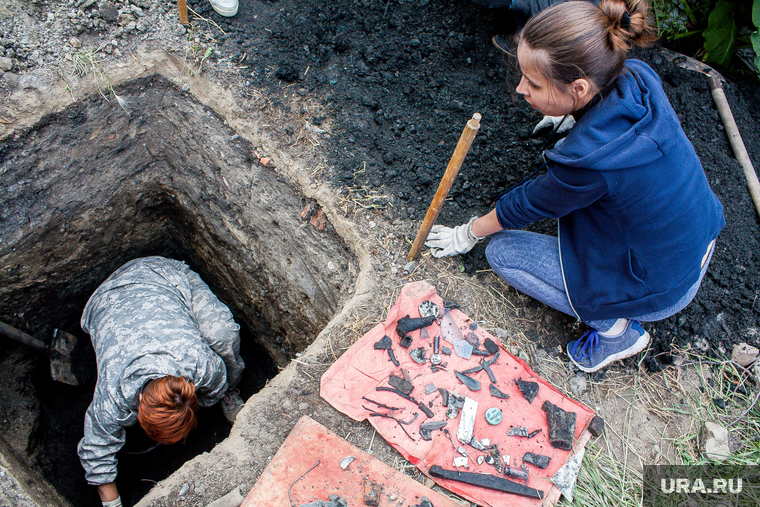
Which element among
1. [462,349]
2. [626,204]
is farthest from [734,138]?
[462,349]

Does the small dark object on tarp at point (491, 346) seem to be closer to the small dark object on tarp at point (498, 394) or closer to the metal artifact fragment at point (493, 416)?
the small dark object on tarp at point (498, 394)

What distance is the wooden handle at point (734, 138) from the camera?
9.40 feet

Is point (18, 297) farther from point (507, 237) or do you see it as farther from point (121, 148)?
point (507, 237)

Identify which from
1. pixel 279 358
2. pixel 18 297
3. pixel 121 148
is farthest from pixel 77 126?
pixel 279 358

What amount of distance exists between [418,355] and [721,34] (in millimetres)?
3272

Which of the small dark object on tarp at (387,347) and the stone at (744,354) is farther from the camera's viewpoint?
the stone at (744,354)

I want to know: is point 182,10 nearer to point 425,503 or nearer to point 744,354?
point 425,503

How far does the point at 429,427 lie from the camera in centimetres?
209

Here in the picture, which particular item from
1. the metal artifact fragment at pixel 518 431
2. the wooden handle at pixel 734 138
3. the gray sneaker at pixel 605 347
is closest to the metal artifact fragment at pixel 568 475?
the metal artifact fragment at pixel 518 431

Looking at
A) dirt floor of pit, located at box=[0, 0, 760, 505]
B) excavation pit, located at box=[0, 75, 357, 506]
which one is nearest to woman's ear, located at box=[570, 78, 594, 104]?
dirt floor of pit, located at box=[0, 0, 760, 505]

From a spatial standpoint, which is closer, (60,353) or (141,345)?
(141,345)

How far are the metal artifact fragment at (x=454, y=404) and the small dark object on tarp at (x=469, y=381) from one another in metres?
0.07

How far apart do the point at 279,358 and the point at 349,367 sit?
1.63 metres

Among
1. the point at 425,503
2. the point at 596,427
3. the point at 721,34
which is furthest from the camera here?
the point at 721,34
